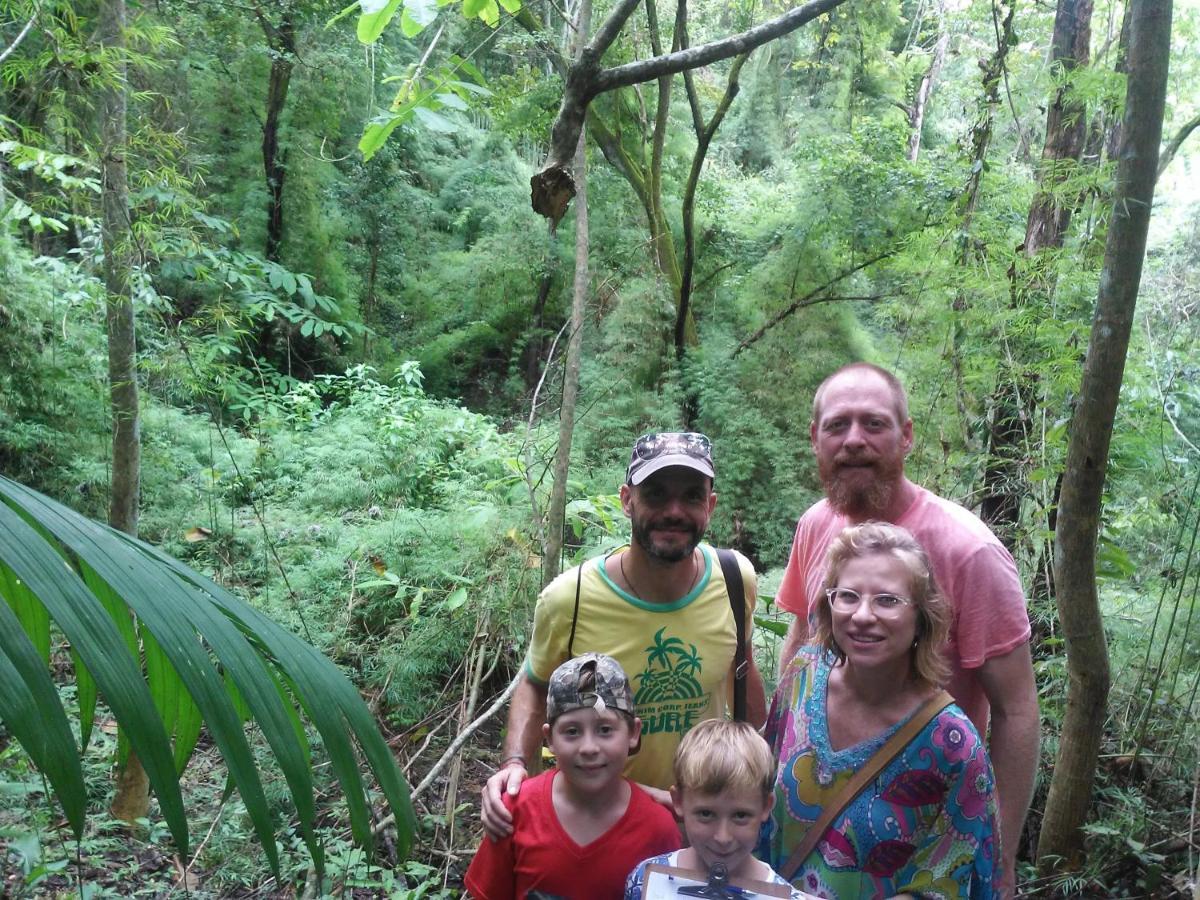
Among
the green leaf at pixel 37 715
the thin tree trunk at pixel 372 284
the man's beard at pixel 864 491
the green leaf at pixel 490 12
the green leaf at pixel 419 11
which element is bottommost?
the green leaf at pixel 37 715

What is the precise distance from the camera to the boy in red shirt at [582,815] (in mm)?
1619

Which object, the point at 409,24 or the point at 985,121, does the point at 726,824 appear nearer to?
the point at 409,24

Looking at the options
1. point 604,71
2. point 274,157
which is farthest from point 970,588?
point 274,157

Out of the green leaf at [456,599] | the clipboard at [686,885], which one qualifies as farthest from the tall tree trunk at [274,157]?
the clipboard at [686,885]

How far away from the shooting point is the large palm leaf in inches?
23.1

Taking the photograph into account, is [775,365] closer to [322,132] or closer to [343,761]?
[322,132]

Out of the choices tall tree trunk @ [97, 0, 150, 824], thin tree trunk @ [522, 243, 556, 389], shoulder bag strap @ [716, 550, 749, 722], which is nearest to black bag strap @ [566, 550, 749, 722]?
shoulder bag strap @ [716, 550, 749, 722]

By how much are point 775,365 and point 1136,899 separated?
20.1ft

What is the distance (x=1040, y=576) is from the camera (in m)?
3.96

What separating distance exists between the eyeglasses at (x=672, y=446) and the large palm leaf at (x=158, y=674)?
104 centimetres

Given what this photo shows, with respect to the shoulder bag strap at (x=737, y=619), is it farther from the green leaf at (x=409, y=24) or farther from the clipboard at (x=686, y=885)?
the green leaf at (x=409, y=24)

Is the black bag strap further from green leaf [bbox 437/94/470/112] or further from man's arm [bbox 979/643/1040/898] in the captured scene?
green leaf [bbox 437/94/470/112]

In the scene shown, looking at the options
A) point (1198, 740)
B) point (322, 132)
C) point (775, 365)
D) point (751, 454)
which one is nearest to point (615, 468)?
point (751, 454)

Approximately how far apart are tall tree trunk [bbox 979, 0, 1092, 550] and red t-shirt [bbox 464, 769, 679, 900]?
3031 millimetres
